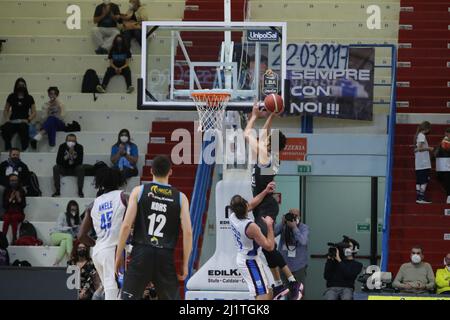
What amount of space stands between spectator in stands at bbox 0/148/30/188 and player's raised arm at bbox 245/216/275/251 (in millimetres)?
8972

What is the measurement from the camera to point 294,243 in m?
19.8

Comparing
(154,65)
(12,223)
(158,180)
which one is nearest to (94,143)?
(12,223)

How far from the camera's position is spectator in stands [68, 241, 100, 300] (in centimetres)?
1772

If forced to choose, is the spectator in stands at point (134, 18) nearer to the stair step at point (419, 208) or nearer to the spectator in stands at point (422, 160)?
the spectator in stands at point (422, 160)

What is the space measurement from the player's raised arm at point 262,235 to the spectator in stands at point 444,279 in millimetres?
5372

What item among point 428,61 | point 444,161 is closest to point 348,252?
point 444,161

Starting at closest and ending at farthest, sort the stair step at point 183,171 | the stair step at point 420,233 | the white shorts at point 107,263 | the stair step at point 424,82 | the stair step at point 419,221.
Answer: the white shorts at point 107,263
the stair step at point 420,233
the stair step at point 419,221
the stair step at point 183,171
the stair step at point 424,82

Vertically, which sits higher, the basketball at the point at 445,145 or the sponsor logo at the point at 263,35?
the sponsor logo at the point at 263,35

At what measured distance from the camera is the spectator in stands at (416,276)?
18.9 meters

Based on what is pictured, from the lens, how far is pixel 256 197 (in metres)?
15.0

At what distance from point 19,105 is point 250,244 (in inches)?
408

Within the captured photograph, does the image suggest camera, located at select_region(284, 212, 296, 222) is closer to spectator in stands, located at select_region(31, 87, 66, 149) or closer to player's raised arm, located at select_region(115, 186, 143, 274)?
spectator in stands, located at select_region(31, 87, 66, 149)

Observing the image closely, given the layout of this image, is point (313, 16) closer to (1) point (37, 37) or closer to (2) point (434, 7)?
(2) point (434, 7)

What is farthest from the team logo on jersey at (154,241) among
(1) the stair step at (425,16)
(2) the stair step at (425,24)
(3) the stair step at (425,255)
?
(1) the stair step at (425,16)
